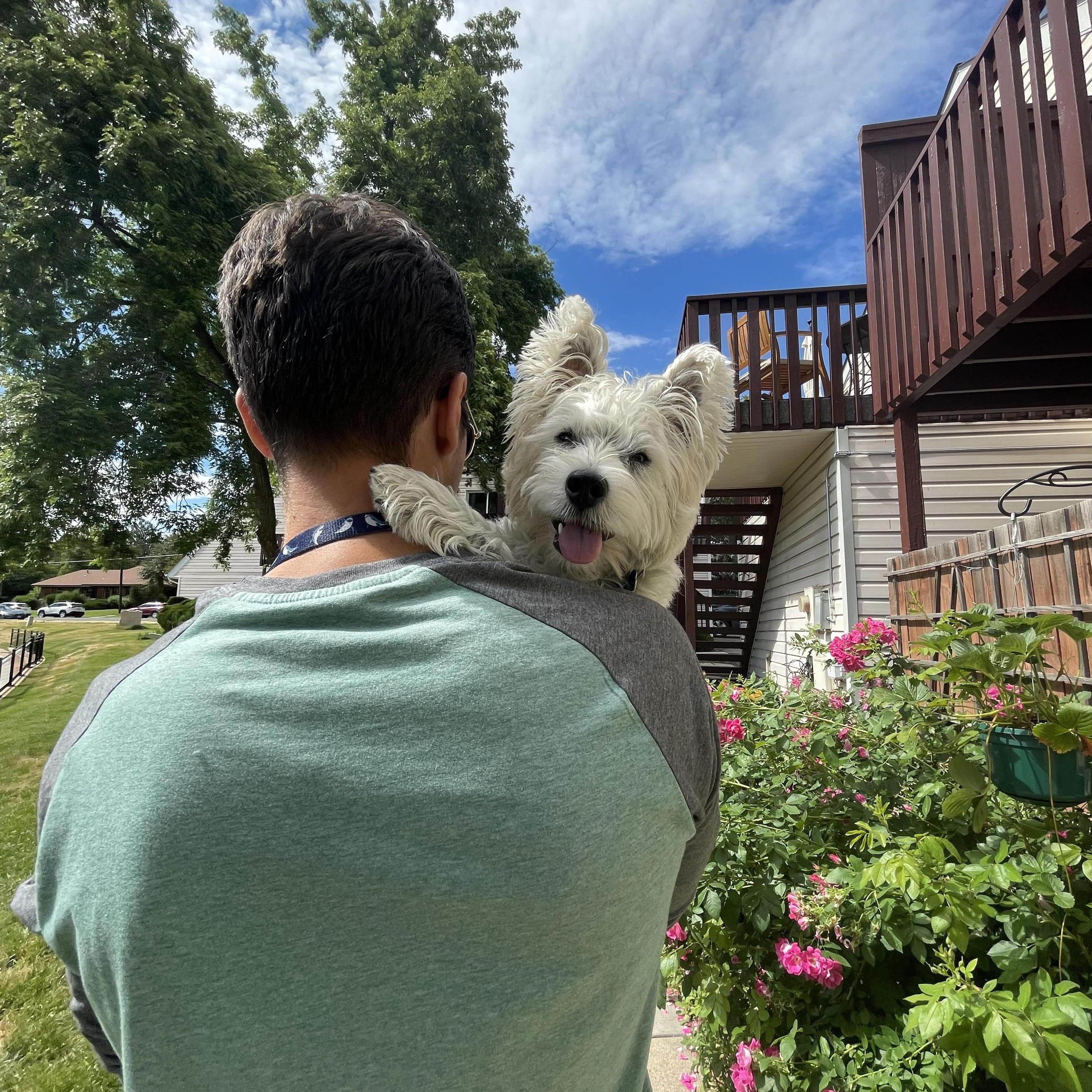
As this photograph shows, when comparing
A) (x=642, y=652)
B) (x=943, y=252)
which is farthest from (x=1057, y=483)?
(x=642, y=652)

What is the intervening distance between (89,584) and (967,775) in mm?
86162

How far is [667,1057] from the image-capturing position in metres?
2.65

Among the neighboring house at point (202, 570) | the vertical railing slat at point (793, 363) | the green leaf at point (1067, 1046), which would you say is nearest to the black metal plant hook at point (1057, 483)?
the vertical railing slat at point (793, 363)

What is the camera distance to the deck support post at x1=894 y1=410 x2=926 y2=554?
5.36m

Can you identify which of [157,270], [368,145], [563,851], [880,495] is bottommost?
[563,851]

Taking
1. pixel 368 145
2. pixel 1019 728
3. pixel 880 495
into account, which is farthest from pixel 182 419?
pixel 1019 728

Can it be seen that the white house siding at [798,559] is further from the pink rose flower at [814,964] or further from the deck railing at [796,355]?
the pink rose flower at [814,964]

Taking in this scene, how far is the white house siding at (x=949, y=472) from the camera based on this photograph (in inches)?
267

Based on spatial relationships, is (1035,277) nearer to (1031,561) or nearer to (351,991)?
(1031,561)

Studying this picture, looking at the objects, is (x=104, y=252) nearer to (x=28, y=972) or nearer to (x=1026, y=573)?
(x=28, y=972)

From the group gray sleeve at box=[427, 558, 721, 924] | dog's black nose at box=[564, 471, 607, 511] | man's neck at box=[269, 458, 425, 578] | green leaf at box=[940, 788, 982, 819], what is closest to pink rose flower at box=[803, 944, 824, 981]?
green leaf at box=[940, 788, 982, 819]

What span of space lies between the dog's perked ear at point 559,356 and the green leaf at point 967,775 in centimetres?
134

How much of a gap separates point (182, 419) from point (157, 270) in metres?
2.19

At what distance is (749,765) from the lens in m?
2.35
